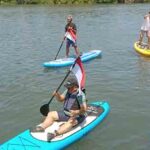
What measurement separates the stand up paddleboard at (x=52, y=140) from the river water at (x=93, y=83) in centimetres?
24

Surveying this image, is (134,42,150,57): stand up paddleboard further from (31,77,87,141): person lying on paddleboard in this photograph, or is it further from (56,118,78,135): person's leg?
(56,118,78,135): person's leg

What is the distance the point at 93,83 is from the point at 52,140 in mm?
6005

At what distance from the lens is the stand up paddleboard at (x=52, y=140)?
31.3ft

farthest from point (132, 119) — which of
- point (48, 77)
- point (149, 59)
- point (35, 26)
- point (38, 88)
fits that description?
point (35, 26)

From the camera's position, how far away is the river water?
11.1 m

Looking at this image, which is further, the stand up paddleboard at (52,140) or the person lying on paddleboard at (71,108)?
the person lying on paddleboard at (71,108)

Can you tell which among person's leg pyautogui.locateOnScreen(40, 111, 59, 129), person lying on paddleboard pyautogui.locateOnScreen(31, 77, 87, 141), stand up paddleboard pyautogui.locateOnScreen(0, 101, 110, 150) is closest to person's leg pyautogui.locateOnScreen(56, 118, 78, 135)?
person lying on paddleboard pyautogui.locateOnScreen(31, 77, 87, 141)

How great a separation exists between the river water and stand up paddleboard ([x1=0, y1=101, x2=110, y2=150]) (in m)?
0.24

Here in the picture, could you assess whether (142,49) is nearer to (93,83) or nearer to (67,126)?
(93,83)

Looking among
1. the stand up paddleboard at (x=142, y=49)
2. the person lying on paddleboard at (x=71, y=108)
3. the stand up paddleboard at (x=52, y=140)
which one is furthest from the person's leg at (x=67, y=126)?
the stand up paddleboard at (x=142, y=49)

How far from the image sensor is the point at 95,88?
1493 cm

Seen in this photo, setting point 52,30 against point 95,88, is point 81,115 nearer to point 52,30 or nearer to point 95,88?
point 95,88

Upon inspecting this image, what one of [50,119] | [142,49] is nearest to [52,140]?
[50,119]

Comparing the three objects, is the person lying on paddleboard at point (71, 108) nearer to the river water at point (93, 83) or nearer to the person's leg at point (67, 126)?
the person's leg at point (67, 126)
